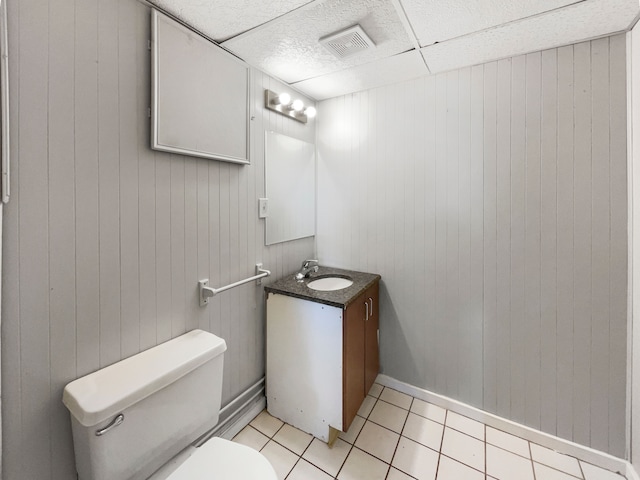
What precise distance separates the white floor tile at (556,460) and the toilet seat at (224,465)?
149 cm

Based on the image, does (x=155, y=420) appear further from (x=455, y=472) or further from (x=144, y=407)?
(x=455, y=472)

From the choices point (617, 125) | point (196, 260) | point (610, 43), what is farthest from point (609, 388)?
point (196, 260)

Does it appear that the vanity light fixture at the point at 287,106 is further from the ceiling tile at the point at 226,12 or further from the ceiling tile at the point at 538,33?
the ceiling tile at the point at 538,33

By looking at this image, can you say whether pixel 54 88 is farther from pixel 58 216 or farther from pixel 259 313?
pixel 259 313

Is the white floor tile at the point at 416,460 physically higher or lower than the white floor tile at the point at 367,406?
lower

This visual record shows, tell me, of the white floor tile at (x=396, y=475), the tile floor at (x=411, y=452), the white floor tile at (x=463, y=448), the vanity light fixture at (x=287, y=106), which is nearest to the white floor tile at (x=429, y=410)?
the tile floor at (x=411, y=452)

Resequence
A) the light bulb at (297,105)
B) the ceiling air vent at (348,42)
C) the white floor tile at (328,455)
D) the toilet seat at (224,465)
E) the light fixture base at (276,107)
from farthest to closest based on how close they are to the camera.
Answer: the light bulb at (297,105)
the light fixture base at (276,107)
the white floor tile at (328,455)
the ceiling air vent at (348,42)
the toilet seat at (224,465)

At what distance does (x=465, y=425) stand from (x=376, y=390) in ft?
1.96

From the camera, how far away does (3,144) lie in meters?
0.82

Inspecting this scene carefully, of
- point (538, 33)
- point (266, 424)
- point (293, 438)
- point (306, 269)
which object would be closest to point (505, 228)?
point (538, 33)

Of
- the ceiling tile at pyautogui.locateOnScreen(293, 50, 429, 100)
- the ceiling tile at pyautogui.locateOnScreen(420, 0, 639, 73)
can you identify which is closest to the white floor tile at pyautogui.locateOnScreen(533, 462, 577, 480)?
the ceiling tile at pyautogui.locateOnScreen(420, 0, 639, 73)

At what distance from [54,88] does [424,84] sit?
75.2 inches

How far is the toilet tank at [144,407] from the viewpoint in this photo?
0.92 metres

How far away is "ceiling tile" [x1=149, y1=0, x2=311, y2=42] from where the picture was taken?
46.8 inches
